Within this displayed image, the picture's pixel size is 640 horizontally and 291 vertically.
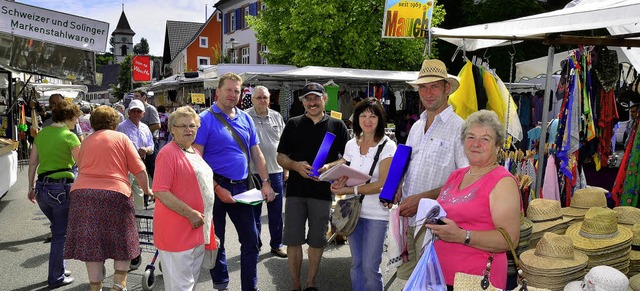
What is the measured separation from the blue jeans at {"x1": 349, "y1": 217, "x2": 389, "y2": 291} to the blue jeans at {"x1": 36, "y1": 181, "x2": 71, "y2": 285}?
2.92m

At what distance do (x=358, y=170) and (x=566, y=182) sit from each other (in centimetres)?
219

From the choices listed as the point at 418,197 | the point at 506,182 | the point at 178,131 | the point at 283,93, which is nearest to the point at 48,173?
the point at 178,131

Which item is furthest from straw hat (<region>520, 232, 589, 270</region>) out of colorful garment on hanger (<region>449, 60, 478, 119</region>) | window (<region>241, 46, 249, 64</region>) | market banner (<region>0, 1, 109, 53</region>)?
window (<region>241, 46, 249, 64</region>)

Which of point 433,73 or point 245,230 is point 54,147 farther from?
point 433,73

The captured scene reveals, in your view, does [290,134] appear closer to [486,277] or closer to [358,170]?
[358,170]

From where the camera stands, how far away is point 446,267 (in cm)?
268

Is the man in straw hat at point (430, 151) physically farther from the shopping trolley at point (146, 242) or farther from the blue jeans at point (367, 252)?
the shopping trolley at point (146, 242)

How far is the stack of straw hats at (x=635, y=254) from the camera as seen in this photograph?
10.6 ft

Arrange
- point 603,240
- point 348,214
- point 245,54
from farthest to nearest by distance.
Result: point 245,54
point 348,214
point 603,240

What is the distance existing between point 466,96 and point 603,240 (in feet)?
5.25

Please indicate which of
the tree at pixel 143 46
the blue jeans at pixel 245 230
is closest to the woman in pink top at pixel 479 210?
the blue jeans at pixel 245 230

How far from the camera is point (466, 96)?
4.25 m

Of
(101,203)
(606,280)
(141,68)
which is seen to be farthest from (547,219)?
(141,68)

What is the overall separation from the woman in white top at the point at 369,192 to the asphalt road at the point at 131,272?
1174 mm
